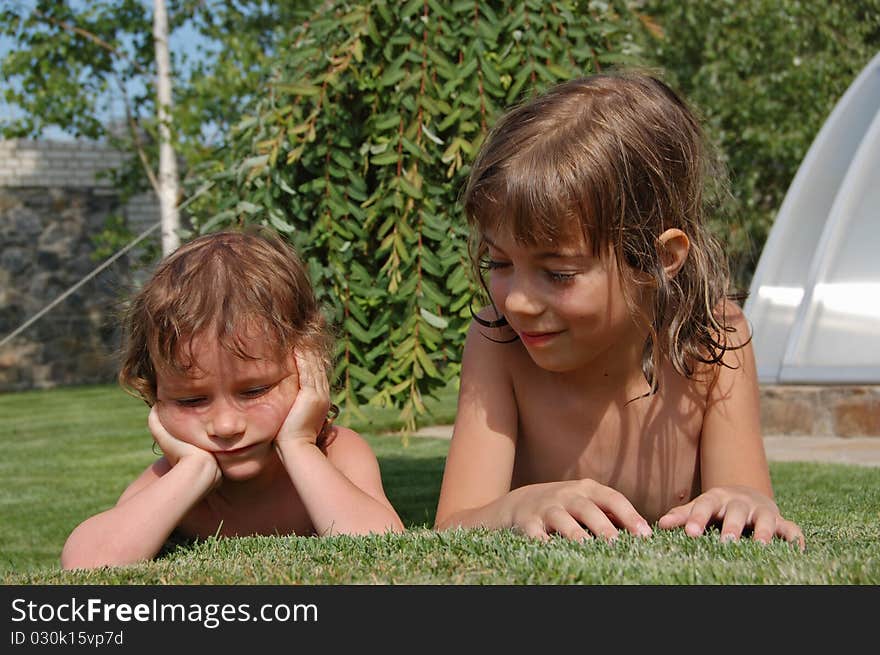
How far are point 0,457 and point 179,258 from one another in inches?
210

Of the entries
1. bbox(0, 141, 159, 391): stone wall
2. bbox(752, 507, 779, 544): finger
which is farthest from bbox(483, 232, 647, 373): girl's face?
bbox(0, 141, 159, 391): stone wall

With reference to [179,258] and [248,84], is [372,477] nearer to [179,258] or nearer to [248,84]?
[179,258]

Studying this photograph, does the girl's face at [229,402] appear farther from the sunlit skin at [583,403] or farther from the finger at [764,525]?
the finger at [764,525]

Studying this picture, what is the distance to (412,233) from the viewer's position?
10.7ft

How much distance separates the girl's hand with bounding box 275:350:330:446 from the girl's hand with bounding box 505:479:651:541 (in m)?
0.73

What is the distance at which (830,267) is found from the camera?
679 cm

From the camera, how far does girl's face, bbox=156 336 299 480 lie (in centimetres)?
231

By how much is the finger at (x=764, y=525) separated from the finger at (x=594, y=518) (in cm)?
22

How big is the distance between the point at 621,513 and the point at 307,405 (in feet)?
3.07

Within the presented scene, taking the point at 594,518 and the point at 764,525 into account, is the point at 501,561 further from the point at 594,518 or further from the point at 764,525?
the point at 764,525

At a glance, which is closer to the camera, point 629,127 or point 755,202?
point 629,127

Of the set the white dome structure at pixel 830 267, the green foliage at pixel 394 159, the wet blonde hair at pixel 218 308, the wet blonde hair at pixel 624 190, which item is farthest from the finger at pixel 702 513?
the white dome structure at pixel 830 267
